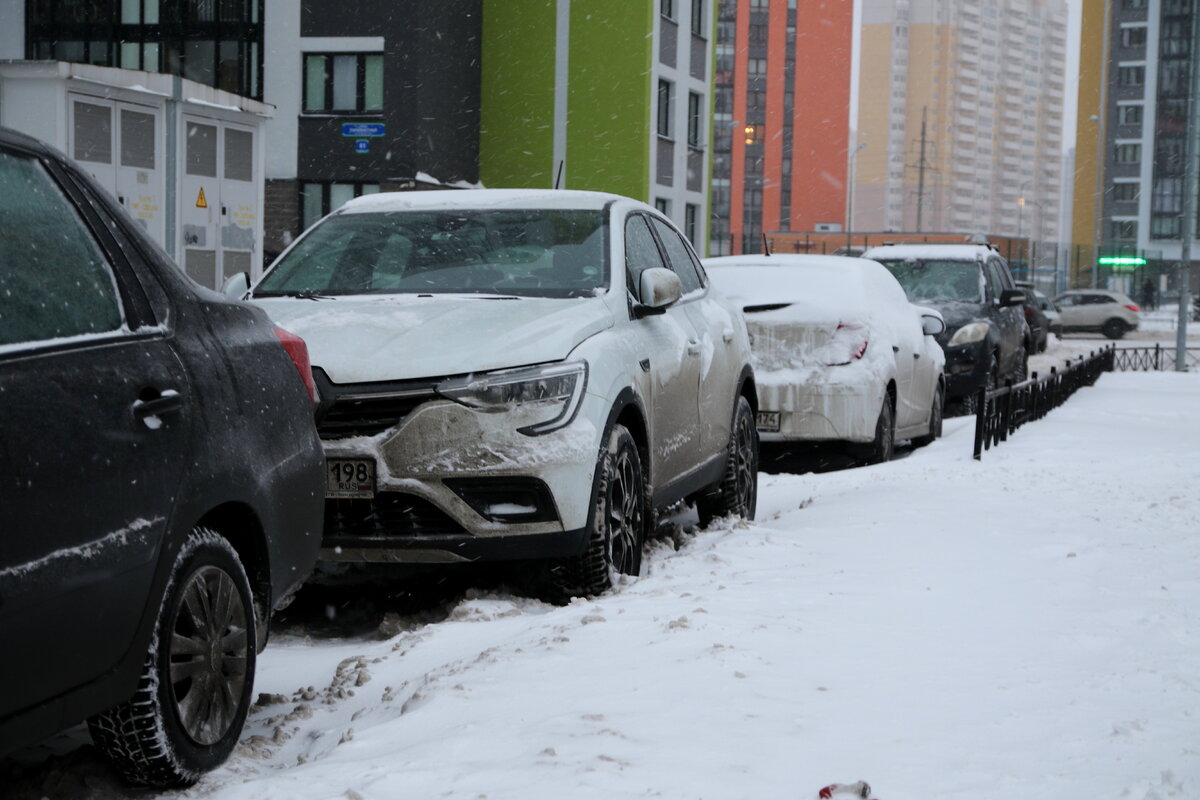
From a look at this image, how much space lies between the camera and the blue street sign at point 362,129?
3866cm

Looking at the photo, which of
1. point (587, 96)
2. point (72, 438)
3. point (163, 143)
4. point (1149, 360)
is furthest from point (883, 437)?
point (587, 96)

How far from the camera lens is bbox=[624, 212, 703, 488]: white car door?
619 centimetres

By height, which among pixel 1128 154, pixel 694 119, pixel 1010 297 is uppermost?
pixel 1128 154

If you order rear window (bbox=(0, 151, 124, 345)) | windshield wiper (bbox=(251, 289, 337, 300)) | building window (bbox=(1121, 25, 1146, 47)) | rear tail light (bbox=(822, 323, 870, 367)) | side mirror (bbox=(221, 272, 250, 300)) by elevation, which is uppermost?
building window (bbox=(1121, 25, 1146, 47))

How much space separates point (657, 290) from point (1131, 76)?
114712 mm

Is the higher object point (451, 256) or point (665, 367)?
point (451, 256)

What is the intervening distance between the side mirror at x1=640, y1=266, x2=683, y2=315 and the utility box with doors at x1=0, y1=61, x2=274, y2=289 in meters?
Result: 11.2

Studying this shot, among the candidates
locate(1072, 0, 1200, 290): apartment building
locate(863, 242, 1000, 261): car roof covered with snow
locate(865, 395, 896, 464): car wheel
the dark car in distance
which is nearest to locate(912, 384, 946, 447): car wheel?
locate(865, 395, 896, 464): car wheel

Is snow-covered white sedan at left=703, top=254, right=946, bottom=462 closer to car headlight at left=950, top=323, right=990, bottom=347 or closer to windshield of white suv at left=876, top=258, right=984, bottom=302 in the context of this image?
car headlight at left=950, top=323, right=990, bottom=347

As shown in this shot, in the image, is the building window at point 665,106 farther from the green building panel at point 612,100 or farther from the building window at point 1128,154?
the building window at point 1128,154

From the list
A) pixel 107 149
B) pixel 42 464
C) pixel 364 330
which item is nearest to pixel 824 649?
pixel 364 330

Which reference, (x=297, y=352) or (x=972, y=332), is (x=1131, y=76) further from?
(x=297, y=352)

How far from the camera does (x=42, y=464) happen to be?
9.10 feet

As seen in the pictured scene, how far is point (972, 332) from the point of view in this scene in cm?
1538
